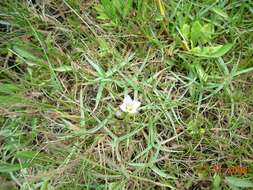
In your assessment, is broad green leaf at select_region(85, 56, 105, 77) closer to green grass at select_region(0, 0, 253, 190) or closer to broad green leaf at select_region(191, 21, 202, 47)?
green grass at select_region(0, 0, 253, 190)

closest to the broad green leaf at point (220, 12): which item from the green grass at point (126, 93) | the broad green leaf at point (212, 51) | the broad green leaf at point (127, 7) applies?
the green grass at point (126, 93)

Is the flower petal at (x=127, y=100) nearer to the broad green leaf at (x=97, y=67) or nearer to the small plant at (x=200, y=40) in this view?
the broad green leaf at (x=97, y=67)

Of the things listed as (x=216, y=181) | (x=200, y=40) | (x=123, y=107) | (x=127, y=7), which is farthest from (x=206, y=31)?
(x=216, y=181)

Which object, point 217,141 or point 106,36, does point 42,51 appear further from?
point 217,141

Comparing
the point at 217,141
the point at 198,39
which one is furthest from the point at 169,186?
the point at 198,39

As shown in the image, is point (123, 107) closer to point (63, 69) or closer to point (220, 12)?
point (63, 69)

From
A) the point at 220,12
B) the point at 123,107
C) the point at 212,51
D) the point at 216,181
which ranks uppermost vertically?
the point at 220,12
